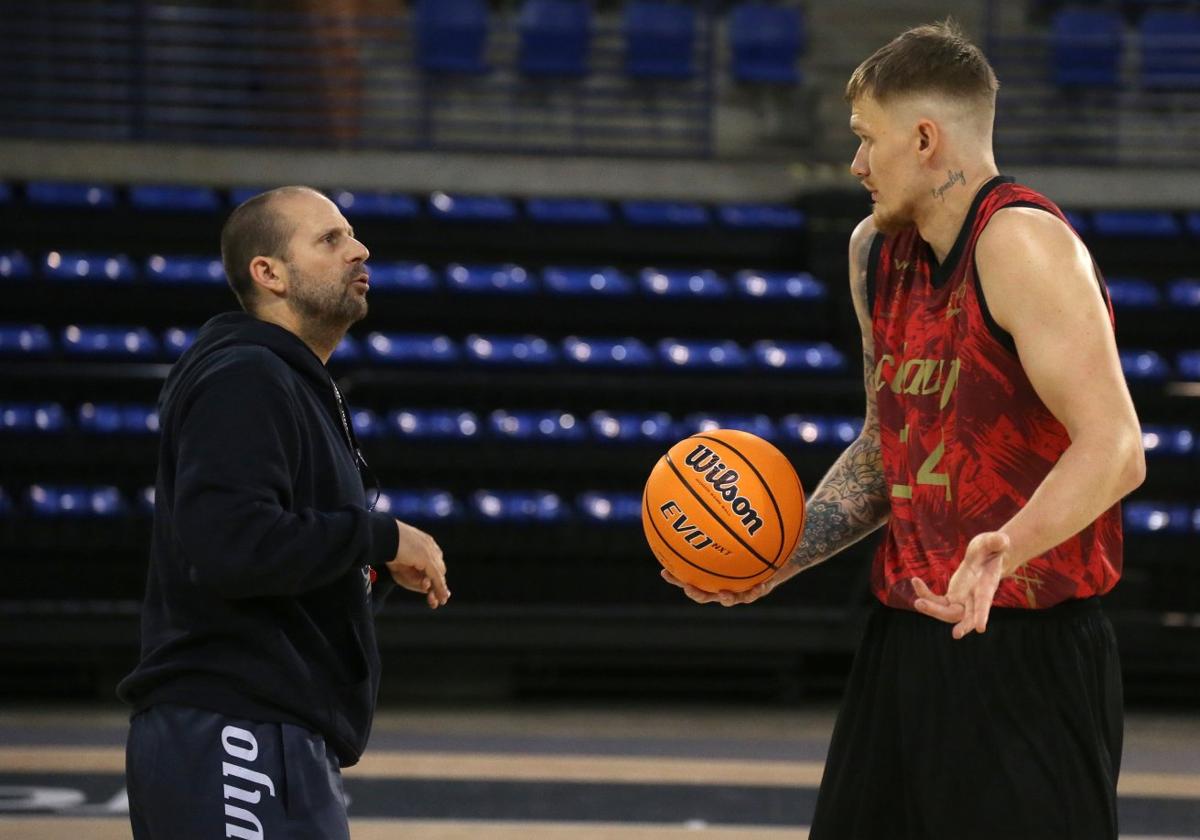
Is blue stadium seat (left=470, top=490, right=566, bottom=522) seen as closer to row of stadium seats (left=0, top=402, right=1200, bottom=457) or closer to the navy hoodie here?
row of stadium seats (left=0, top=402, right=1200, bottom=457)

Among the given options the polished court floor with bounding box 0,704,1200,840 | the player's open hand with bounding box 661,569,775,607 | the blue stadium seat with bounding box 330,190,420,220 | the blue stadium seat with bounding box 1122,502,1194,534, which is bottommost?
the polished court floor with bounding box 0,704,1200,840

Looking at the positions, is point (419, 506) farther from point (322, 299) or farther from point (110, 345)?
point (322, 299)

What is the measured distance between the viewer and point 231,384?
2.20 m

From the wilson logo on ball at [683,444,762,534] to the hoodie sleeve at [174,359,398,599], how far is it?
2.15ft

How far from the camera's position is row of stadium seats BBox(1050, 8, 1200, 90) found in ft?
32.4

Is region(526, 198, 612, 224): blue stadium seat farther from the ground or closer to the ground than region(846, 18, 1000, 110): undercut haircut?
closer to the ground

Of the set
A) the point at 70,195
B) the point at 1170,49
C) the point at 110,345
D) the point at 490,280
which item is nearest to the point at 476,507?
the point at 490,280

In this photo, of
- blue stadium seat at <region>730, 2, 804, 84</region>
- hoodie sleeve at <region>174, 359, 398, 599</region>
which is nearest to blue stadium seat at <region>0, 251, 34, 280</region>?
blue stadium seat at <region>730, 2, 804, 84</region>

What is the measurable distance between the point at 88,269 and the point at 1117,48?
256 inches

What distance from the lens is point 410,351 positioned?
286 inches

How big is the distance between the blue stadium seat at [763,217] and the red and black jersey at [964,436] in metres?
6.43

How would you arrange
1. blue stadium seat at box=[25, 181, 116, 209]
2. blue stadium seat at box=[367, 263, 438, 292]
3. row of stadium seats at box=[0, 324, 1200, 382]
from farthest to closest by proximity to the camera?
1. blue stadium seat at box=[25, 181, 116, 209]
2. blue stadium seat at box=[367, 263, 438, 292]
3. row of stadium seats at box=[0, 324, 1200, 382]

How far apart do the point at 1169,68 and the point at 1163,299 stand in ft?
9.34

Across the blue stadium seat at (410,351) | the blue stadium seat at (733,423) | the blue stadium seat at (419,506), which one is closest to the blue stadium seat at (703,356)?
the blue stadium seat at (733,423)
